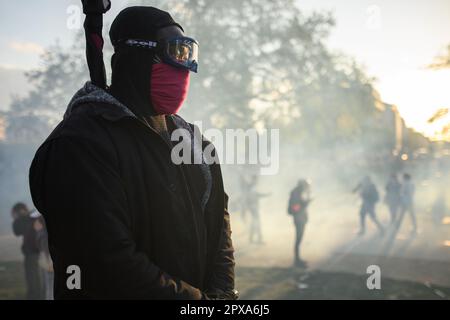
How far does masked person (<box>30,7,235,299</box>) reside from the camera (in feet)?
4.85

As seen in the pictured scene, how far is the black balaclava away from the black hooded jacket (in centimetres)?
10

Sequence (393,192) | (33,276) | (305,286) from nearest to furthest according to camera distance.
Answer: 1. (33,276)
2. (305,286)
3. (393,192)

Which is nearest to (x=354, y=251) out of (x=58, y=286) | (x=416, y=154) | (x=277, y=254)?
(x=277, y=254)

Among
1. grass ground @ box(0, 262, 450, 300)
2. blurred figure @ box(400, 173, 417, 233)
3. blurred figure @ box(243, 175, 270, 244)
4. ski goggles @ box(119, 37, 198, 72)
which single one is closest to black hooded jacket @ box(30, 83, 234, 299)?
ski goggles @ box(119, 37, 198, 72)

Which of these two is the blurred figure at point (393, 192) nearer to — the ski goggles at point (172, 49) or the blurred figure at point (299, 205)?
the blurred figure at point (299, 205)

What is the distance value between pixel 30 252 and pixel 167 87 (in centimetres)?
520

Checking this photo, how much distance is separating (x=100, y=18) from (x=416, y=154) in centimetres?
3238

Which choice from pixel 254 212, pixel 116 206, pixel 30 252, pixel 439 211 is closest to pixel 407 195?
pixel 439 211

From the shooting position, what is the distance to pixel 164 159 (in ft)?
Answer: 5.71

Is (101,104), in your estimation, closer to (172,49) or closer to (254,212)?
(172,49)

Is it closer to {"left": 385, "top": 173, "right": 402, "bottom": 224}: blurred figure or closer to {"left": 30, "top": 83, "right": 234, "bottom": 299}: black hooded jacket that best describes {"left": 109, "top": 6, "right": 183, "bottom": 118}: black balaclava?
{"left": 30, "top": 83, "right": 234, "bottom": 299}: black hooded jacket

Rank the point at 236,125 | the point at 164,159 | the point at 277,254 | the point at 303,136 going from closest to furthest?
the point at 164,159
the point at 277,254
the point at 236,125
the point at 303,136

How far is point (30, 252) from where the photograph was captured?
6.07 metres
